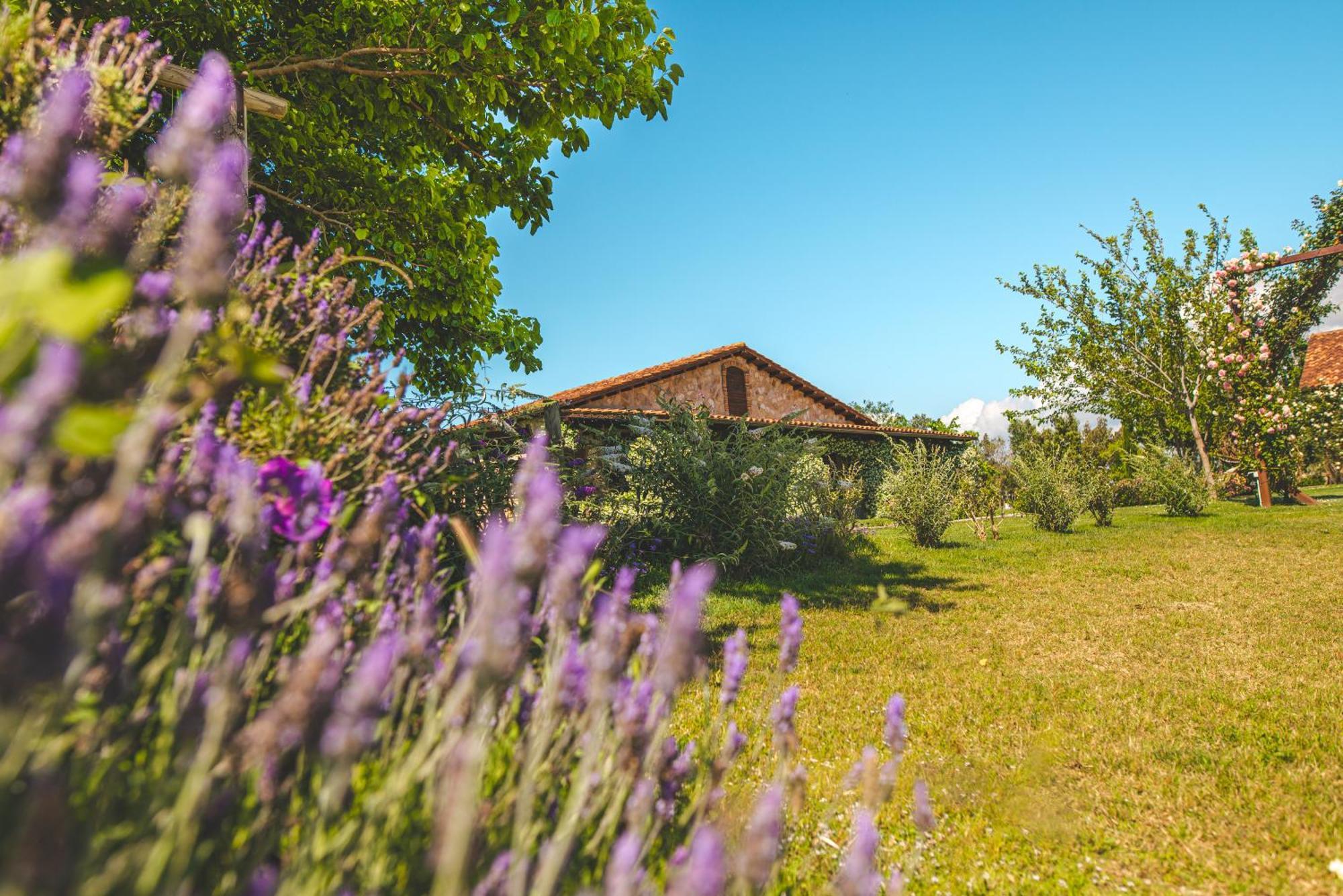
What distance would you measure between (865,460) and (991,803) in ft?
72.8

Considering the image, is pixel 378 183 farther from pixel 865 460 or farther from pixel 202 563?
pixel 865 460

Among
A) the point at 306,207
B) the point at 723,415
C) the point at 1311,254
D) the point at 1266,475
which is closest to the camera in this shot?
the point at 306,207

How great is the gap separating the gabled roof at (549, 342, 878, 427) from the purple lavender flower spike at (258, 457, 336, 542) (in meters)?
15.2

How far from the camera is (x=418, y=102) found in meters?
6.82

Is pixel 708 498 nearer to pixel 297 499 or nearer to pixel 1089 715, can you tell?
pixel 1089 715

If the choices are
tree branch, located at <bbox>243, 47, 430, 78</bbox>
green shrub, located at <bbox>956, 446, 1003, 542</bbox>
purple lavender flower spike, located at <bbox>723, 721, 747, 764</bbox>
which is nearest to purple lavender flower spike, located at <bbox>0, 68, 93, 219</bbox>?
purple lavender flower spike, located at <bbox>723, 721, 747, 764</bbox>

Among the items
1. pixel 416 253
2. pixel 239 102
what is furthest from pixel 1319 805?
pixel 416 253

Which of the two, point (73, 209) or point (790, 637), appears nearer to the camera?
point (73, 209)

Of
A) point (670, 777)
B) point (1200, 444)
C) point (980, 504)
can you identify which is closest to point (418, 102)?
point (670, 777)

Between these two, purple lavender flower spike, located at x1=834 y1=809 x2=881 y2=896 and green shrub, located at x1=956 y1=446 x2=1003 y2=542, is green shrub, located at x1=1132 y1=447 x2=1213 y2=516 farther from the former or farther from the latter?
purple lavender flower spike, located at x1=834 y1=809 x2=881 y2=896

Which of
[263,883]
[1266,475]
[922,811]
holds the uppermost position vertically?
[1266,475]

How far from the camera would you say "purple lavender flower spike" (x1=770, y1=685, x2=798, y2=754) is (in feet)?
4.57

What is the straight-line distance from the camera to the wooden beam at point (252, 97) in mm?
3195

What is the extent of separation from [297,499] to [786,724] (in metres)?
1.10
